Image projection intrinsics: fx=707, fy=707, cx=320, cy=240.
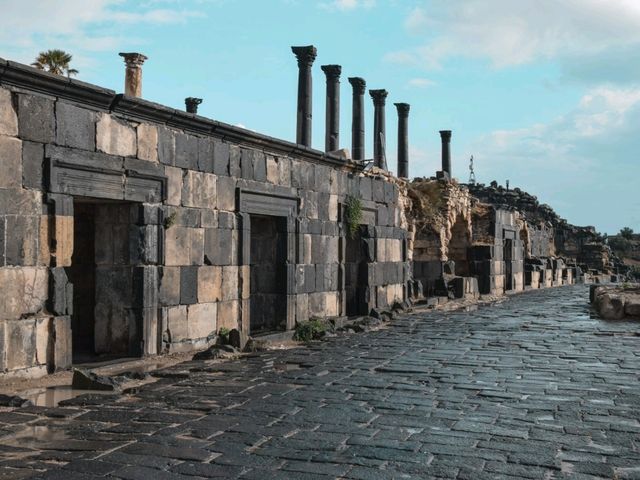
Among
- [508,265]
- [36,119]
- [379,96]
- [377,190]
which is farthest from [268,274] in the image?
[379,96]

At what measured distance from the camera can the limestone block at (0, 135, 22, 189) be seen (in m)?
7.99

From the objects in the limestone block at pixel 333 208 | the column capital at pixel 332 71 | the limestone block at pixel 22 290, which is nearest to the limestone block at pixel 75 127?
the limestone block at pixel 22 290

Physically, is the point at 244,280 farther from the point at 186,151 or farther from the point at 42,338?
the point at 42,338

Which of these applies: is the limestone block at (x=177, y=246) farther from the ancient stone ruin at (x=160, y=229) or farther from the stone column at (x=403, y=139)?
the stone column at (x=403, y=139)

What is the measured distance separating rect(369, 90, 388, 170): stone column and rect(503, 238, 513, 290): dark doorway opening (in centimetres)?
627

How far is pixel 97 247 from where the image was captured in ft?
34.0

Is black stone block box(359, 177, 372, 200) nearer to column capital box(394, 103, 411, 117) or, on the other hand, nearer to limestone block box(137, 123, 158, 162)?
limestone block box(137, 123, 158, 162)

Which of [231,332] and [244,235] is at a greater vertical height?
[244,235]

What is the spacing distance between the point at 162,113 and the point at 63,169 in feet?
6.87

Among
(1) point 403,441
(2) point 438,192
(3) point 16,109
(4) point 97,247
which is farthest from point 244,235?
(2) point 438,192

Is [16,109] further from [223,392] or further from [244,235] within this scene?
[244,235]

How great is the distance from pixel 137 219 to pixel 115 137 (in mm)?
1203

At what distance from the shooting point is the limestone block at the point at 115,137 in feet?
31.0

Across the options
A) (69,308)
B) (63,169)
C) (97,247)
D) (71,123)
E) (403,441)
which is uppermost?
(71,123)
